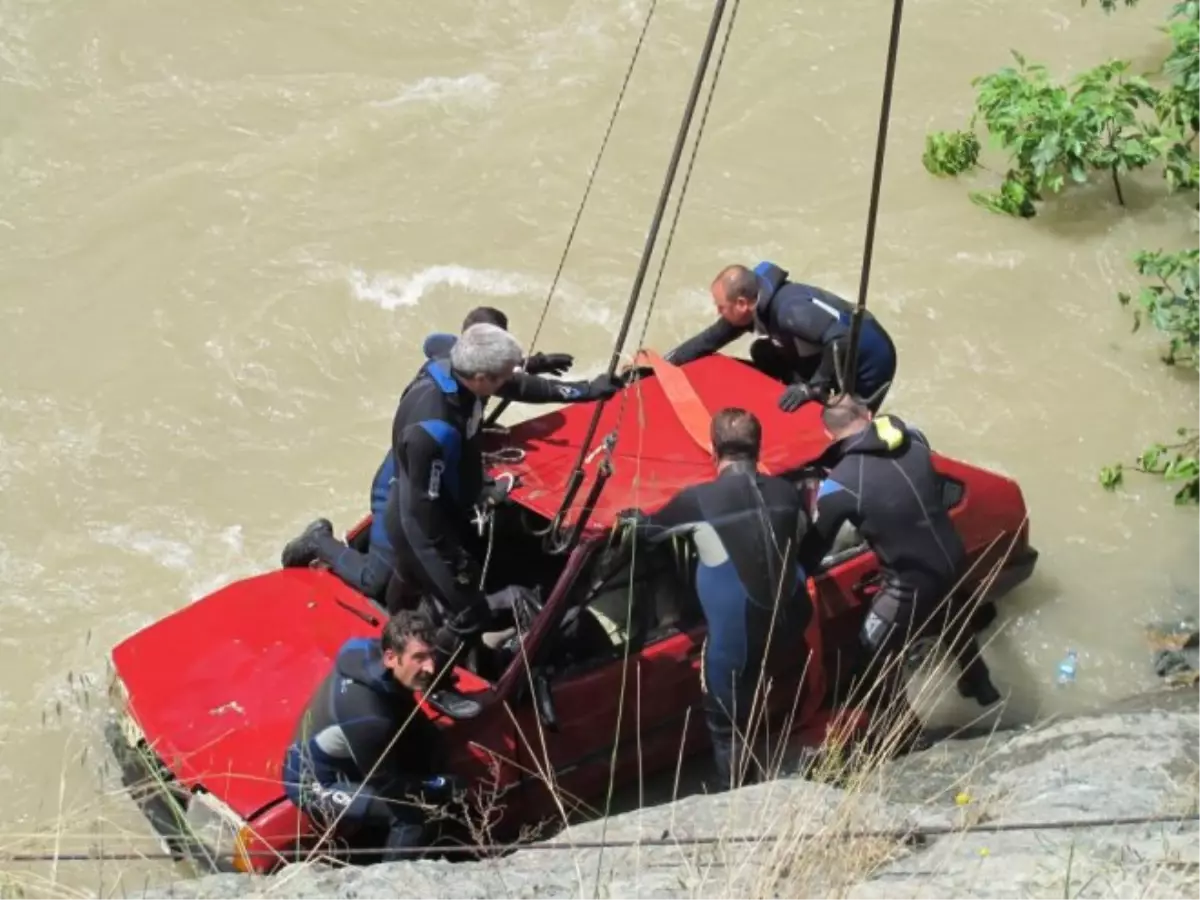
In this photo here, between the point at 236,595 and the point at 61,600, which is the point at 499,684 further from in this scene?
the point at 61,600

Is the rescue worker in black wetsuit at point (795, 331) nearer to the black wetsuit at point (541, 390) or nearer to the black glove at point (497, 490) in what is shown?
the black wetsuit at point (541, 390)

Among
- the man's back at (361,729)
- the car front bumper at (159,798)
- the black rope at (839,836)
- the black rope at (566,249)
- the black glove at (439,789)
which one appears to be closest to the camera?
the black rope at (839,836)

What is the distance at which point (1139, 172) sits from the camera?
10594 mm

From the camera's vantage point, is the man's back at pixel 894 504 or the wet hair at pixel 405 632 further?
the man's back at pixel 894 504

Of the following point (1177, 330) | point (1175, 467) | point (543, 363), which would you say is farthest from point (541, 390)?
point (1175, 467)

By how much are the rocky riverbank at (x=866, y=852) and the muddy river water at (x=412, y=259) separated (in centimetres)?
202

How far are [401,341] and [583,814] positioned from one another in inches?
163

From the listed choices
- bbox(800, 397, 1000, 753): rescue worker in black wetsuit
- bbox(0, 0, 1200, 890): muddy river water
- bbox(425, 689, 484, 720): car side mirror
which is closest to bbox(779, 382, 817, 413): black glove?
bbox(800, 397, 1000, 753): rescue worker in black wetsuit

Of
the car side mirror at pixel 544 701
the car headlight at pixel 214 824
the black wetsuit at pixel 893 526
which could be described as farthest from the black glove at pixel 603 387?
the car headlight at pixel 214 824

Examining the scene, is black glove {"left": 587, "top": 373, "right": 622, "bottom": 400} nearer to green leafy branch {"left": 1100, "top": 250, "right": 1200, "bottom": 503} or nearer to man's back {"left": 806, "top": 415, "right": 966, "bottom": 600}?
man's back {"left": 806, "top": 415, "right": 966, "bottom": 600}

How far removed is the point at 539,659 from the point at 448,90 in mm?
6502

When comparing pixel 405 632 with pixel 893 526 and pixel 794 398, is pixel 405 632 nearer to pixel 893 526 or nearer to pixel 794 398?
pixel 893 526

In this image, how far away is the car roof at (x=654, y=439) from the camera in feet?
20.1

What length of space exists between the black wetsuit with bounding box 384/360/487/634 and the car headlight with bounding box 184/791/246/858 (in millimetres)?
1063
